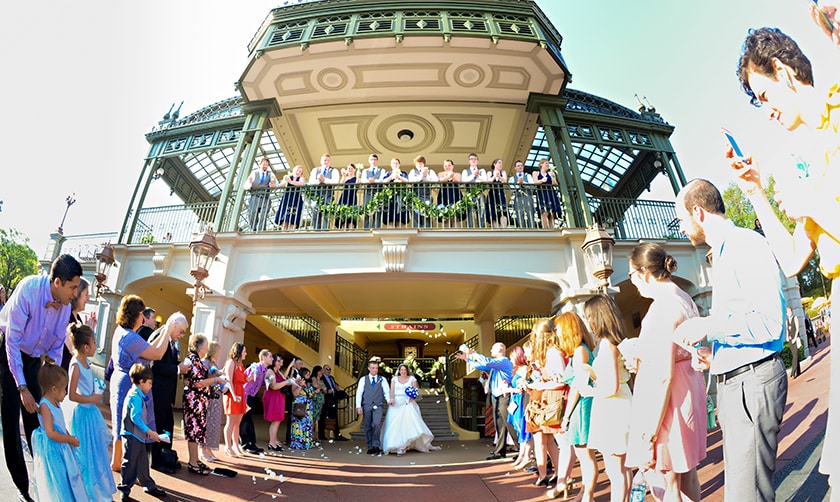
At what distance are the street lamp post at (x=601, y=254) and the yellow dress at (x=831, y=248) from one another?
629cm

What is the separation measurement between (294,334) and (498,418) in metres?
11.6

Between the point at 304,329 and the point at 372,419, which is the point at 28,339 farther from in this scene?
the point at 304,329

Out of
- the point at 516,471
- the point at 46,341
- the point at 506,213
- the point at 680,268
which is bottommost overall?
the point at 516,471

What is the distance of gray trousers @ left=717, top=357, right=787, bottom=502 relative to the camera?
150cm

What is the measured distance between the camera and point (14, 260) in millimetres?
29703

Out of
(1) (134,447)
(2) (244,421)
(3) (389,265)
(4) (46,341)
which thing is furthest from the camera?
(3) (389,265)

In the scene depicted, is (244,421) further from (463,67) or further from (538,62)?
(538,62)

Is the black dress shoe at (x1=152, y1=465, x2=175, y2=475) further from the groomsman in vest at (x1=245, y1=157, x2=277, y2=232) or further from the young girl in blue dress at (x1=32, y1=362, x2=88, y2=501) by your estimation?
the groomsman in vest at (x1=245, y1=157, x2=277, y2=232)

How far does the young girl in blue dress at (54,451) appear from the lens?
98.0 inches

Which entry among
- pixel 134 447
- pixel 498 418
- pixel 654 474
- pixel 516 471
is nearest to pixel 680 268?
pixel 498 418

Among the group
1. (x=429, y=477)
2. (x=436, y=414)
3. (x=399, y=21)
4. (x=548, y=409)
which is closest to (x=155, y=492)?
(x=429, y=477)

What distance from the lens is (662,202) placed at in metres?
9.71

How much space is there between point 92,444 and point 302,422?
17.5 ft

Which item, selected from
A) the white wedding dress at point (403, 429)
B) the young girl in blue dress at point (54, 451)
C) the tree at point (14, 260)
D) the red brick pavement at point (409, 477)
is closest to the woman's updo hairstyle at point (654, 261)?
the red brick pavement at point (409, 477)
